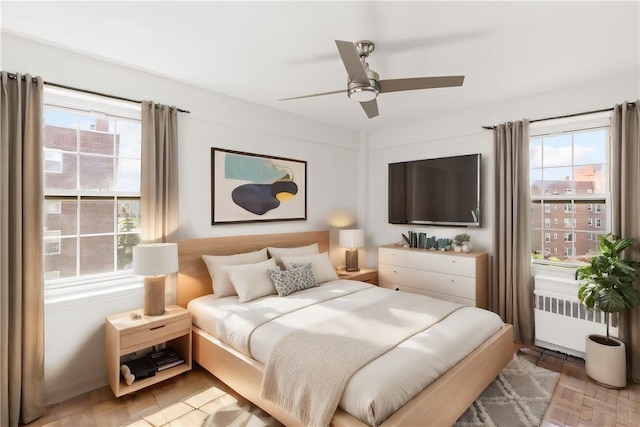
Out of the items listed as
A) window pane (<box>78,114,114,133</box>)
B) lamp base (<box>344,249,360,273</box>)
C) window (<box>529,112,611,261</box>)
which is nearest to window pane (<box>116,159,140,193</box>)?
window pane (<box>78,114,114,133</box>)

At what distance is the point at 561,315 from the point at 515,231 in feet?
2.97

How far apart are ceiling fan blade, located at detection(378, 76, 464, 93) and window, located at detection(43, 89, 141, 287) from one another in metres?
2.21

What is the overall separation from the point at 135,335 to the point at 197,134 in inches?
76.2

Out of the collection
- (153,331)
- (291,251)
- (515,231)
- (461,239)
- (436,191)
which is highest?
(436,191)

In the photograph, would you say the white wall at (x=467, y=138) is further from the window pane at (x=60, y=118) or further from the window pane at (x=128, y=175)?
the window pane at (x=60, y=118)

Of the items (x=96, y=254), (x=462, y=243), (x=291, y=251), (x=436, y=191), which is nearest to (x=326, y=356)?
(x=291, y=251)

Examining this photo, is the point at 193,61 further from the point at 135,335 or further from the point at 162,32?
the point at 135,335

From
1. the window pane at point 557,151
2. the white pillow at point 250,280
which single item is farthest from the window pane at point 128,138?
the window pane at point 557,151

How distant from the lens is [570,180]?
338 centimetres

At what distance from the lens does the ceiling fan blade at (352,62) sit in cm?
187

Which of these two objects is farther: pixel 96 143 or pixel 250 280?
pixel 250 280

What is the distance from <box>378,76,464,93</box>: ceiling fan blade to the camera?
6.98 feet

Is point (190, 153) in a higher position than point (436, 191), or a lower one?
higher

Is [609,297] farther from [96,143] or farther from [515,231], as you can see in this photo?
[96,143]
